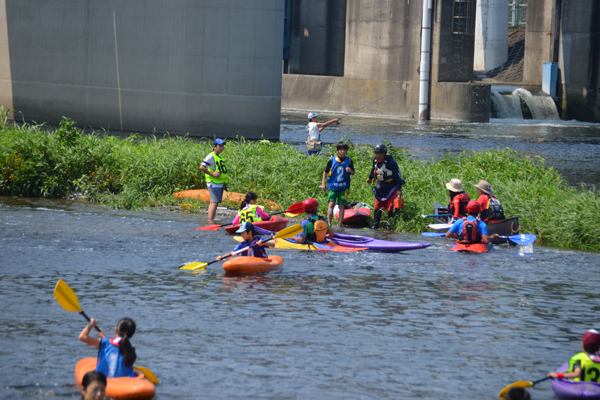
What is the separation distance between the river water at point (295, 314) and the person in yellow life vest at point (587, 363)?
47cm

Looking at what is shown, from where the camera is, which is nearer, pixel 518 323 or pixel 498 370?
pixel 498 370

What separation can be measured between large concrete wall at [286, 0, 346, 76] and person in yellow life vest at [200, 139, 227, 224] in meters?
35.0

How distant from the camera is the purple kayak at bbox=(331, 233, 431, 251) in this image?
37.5 feet

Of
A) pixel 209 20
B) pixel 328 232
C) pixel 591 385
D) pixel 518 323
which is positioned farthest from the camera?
pixel 209 20

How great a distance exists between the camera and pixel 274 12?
22797 mm

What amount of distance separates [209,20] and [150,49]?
2.23 meters

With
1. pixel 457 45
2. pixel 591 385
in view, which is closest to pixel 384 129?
pixel 457 45

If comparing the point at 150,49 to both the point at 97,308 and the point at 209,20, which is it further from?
the point at 97,308

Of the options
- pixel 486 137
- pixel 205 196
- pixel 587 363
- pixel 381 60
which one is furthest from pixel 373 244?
pixel 381 60

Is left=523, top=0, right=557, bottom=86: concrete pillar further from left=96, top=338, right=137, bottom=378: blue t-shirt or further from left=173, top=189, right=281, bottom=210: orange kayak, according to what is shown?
left=96, top=338, right=137, bottom=378: blue t-shirt

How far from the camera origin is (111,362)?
225 inches

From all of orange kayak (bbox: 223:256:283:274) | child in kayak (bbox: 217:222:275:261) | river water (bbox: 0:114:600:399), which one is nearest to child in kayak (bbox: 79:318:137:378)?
river water (bbox: 0:114:600:399)

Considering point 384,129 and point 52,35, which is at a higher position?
point 52,35

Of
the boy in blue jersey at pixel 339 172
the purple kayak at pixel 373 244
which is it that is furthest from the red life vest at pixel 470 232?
the boy in blue jersey at pixel 339 172
